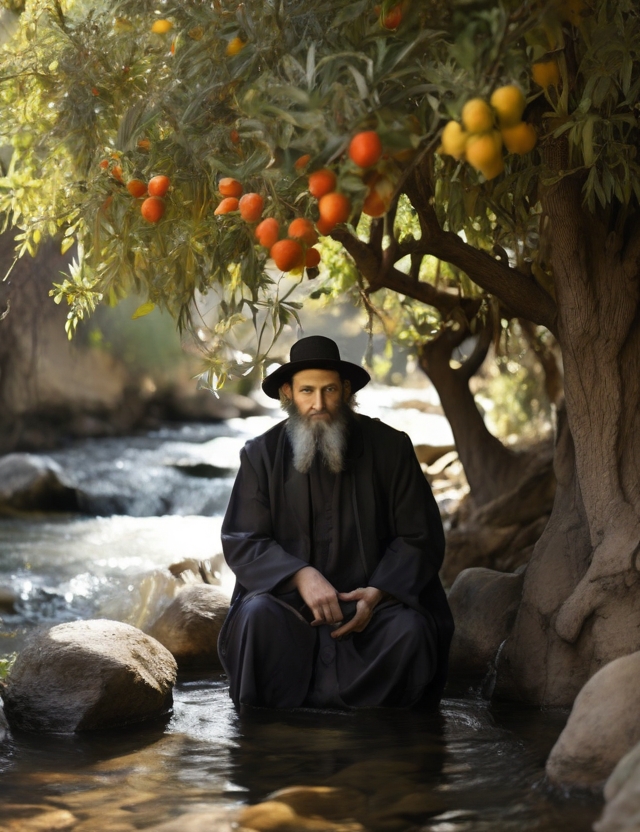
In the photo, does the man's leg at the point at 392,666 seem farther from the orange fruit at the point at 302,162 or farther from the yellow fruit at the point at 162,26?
the yellow fruit at the point at 162,26

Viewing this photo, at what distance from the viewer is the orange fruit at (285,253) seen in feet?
11.0

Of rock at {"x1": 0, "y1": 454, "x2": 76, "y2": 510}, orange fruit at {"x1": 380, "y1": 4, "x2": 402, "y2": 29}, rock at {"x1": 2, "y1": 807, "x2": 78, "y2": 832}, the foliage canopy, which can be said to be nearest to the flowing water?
rock at {"x1": 2, "y1": 807, "x2": 78, "y2": 832}

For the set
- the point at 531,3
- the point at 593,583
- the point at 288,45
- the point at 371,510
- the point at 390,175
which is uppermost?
the point at 288,45

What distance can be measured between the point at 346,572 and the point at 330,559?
105mm

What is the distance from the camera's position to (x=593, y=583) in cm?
459

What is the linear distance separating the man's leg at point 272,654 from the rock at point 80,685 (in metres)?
0.42

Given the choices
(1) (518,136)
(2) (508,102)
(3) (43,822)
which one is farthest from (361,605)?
(2) (508,102)

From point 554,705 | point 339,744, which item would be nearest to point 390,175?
point 339,744

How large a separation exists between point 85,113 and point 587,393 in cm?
265

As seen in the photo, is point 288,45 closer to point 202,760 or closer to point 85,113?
point 85,113

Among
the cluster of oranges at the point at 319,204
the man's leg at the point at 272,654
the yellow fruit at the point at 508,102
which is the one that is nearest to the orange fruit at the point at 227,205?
the cluster of oranges at the point at 319,204

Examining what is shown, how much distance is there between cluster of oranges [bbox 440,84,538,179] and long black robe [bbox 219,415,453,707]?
2.28 m

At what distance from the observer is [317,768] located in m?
3.76

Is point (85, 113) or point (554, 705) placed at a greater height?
point (85, 113)
